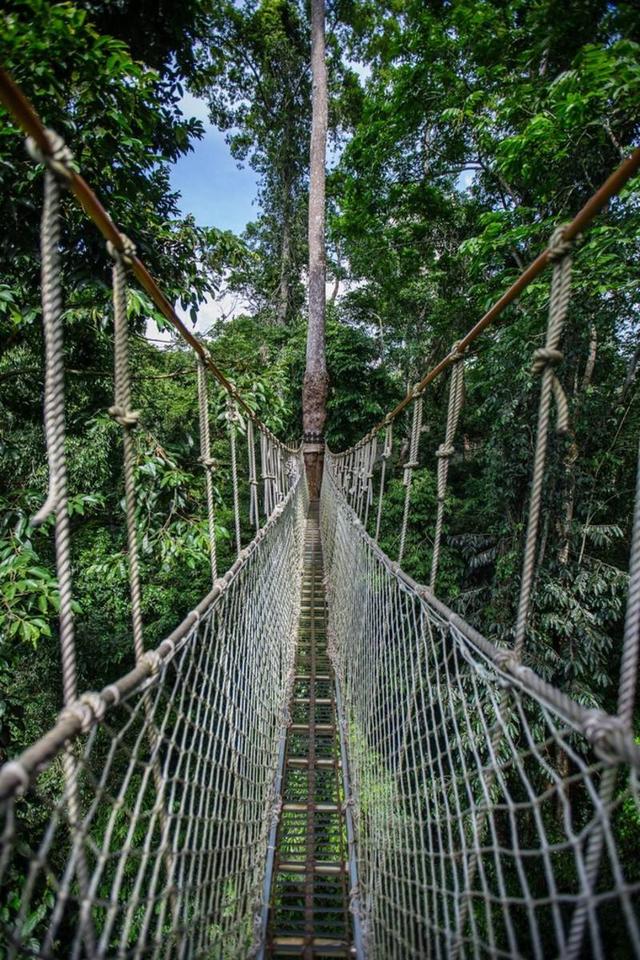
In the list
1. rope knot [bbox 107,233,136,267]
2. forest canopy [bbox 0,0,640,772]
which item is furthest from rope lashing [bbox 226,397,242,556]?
rope knot [bbox 107,233,136,267]

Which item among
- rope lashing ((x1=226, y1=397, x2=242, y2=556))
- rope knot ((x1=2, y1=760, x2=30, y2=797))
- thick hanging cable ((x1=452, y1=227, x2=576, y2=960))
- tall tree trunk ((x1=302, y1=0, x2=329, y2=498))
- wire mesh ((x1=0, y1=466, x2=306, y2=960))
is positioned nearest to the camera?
rope knot ((x1=2, y1=760, x2=30, y2=797))

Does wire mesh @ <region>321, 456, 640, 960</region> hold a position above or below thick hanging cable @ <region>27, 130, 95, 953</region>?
below

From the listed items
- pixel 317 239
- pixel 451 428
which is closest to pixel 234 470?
pixel 451 428

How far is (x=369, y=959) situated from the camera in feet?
2.94

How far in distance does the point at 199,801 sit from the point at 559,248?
3.49 ft

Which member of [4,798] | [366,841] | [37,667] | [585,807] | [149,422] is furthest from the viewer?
[37,667]

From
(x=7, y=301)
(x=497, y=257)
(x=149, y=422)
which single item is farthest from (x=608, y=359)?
(x=7, y=301)

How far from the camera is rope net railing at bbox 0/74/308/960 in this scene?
0.44 m

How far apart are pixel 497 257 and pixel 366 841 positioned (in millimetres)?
3189

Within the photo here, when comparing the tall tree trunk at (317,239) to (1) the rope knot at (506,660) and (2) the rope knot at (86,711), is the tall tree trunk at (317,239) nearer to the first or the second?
(1) the rope knot at (506,660)

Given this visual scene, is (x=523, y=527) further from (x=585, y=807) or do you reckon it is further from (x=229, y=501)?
(x=229, y=501)

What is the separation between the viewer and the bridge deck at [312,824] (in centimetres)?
103

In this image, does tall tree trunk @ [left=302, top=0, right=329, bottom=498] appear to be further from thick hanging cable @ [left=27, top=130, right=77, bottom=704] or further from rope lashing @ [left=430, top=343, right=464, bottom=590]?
thick hanging cable @ [left=27, top=130, right=77, bottom=704]

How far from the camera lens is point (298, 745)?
66.8 inches
